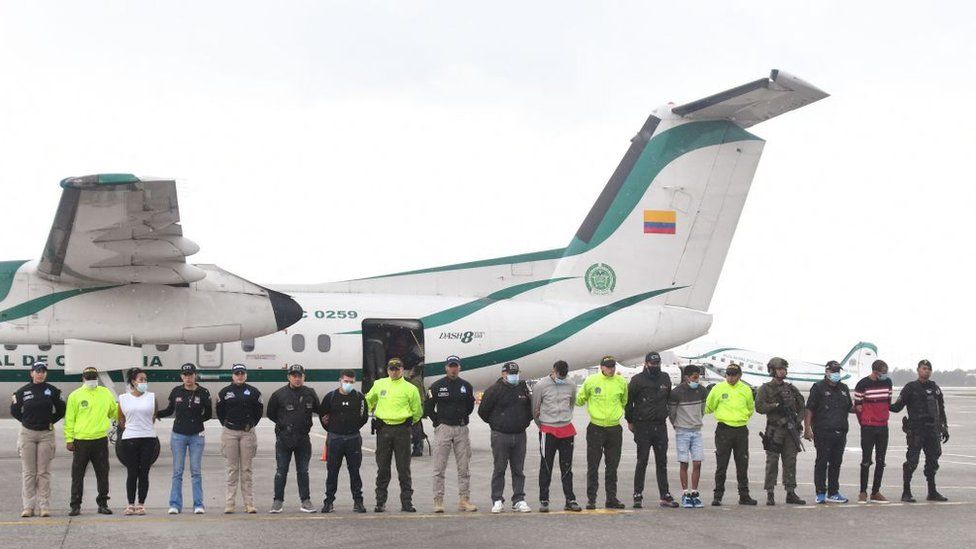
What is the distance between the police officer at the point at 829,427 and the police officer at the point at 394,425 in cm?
489

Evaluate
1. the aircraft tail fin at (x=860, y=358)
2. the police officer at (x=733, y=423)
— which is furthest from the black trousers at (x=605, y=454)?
the aircraft tail fin at (x=860, y=358)

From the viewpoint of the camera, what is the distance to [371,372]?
17.9 meters

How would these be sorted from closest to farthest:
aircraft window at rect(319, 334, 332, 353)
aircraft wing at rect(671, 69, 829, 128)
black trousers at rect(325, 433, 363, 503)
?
black trousers at rect(325, 433, 363, 503)
aircraft wing at rect(671, 69, 829, 128)
aircraft window at rect(319, 334, 332, 353)

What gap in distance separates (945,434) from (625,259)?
22.8 feet

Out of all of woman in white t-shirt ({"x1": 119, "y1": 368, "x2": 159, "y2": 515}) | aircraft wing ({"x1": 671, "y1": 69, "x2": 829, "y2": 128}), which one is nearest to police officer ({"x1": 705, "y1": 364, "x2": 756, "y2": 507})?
aircraft wing ({"x1": 671, "y1": 69, "x2": 829, "y2": 128})

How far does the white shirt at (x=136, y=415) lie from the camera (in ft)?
36.4

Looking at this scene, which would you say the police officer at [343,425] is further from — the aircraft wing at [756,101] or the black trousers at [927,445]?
the aircraft wing at [756,101]

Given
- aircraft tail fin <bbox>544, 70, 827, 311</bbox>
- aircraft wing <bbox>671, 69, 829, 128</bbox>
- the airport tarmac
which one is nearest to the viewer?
the airport tarmac

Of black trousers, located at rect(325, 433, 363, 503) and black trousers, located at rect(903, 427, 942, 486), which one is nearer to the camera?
black trousers, located at rect(325, 433, 363, 503)

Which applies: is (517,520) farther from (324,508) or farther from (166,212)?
(166,212)

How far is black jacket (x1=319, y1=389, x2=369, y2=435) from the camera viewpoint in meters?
11.5

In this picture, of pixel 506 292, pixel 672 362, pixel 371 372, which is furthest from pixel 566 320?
pixel 672 362

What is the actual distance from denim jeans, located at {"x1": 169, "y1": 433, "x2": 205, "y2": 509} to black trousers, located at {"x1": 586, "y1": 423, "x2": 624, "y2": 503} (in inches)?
172

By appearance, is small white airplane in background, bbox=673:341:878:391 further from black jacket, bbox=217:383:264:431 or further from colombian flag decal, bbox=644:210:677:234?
black jacket, bbox=217:383:264:431
